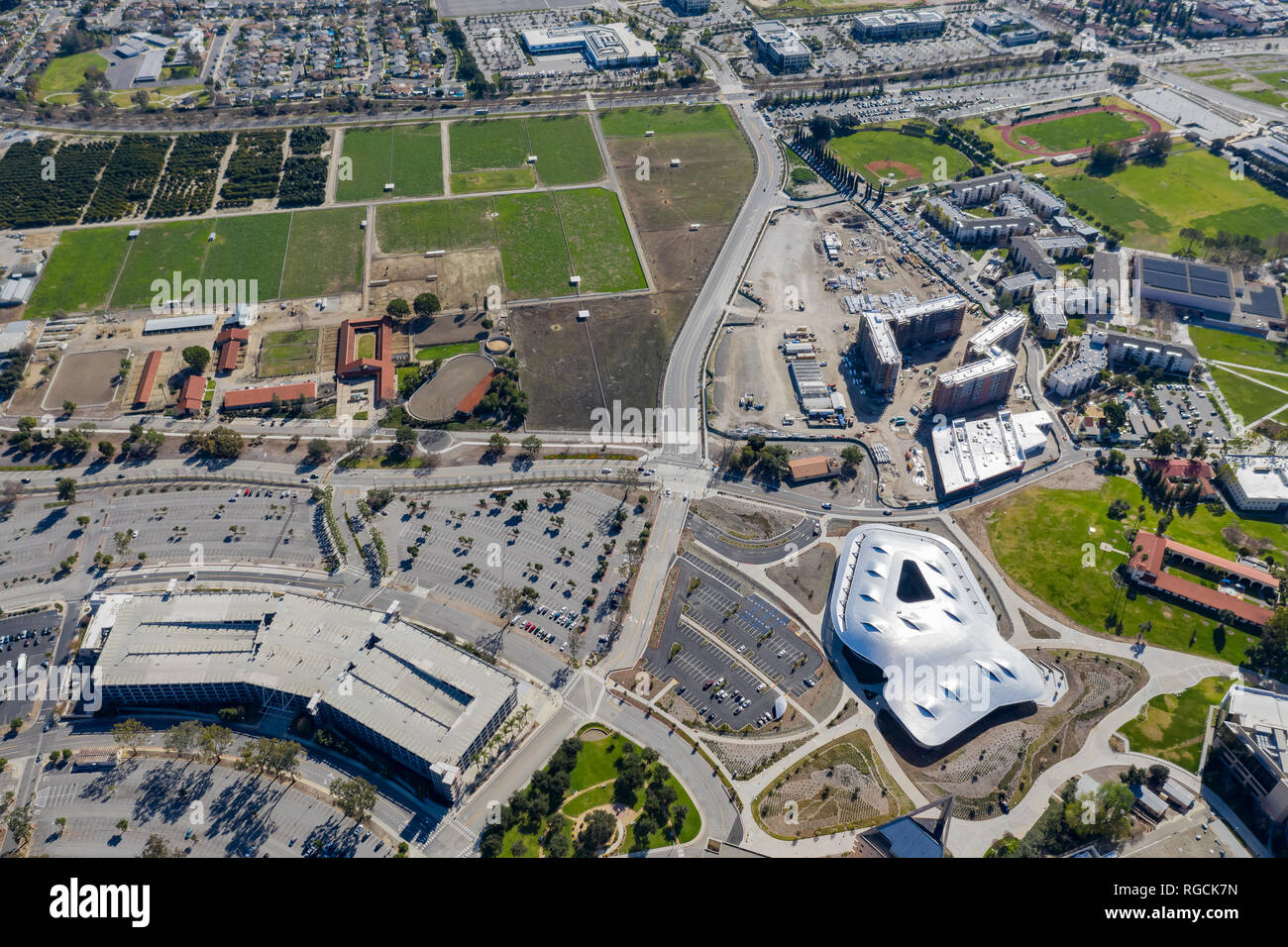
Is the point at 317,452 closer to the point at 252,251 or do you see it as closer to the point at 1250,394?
the point at 252,251

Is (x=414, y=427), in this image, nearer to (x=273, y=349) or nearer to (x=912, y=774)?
(x=273, y=349)

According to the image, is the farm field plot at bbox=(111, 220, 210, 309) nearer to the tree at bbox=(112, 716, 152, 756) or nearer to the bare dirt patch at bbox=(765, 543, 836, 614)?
the tree at bbox=(112, 716, 152, 756)

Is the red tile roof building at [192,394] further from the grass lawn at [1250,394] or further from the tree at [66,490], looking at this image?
the grass lawn at [1250,394]

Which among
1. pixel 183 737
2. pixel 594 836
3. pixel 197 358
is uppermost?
pixel 197 358

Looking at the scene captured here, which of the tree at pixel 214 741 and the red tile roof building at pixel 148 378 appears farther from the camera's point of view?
the red tile roof building at pixel 148 378

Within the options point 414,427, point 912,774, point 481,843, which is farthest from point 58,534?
point 912,774

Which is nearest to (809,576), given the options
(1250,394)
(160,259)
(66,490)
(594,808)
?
(594,808)

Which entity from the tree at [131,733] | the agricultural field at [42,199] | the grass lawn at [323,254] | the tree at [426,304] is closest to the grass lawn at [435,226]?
the grass lawn at [323,254]
